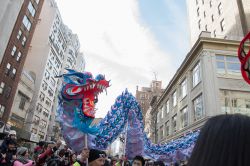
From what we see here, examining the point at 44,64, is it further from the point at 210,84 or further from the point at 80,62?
the point at 210,84

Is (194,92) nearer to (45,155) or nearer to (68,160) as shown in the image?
(68,160)

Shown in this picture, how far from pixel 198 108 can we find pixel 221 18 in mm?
13674

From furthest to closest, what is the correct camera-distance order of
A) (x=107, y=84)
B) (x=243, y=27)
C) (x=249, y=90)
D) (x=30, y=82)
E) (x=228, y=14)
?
(x=30, y=82) → (x=228, y=14) → (x=243, y=27) → (x=249, y=90) → (x=107, y=84)

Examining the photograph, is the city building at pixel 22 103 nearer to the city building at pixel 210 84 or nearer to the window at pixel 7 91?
the window at pixel 7 91

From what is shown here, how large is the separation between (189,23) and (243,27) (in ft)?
52.1

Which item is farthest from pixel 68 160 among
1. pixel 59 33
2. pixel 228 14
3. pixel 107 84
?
pixel 59 33

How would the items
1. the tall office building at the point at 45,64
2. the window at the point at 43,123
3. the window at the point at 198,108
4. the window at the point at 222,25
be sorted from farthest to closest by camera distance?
the window at the point at 43,123
the tall office building at the point at 45,64
the window at the point at 222,25
the window at the point at 198,108

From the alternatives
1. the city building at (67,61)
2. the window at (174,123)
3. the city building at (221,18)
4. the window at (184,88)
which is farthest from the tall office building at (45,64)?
the city building at (221,18)

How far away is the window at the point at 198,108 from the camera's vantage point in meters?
21.1

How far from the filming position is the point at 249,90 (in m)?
20.6

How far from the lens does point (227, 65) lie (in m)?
21.8

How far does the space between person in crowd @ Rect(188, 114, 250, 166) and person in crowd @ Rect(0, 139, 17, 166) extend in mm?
6578

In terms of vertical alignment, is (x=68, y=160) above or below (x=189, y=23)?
below

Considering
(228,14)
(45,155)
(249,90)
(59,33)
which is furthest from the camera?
(59,33)
